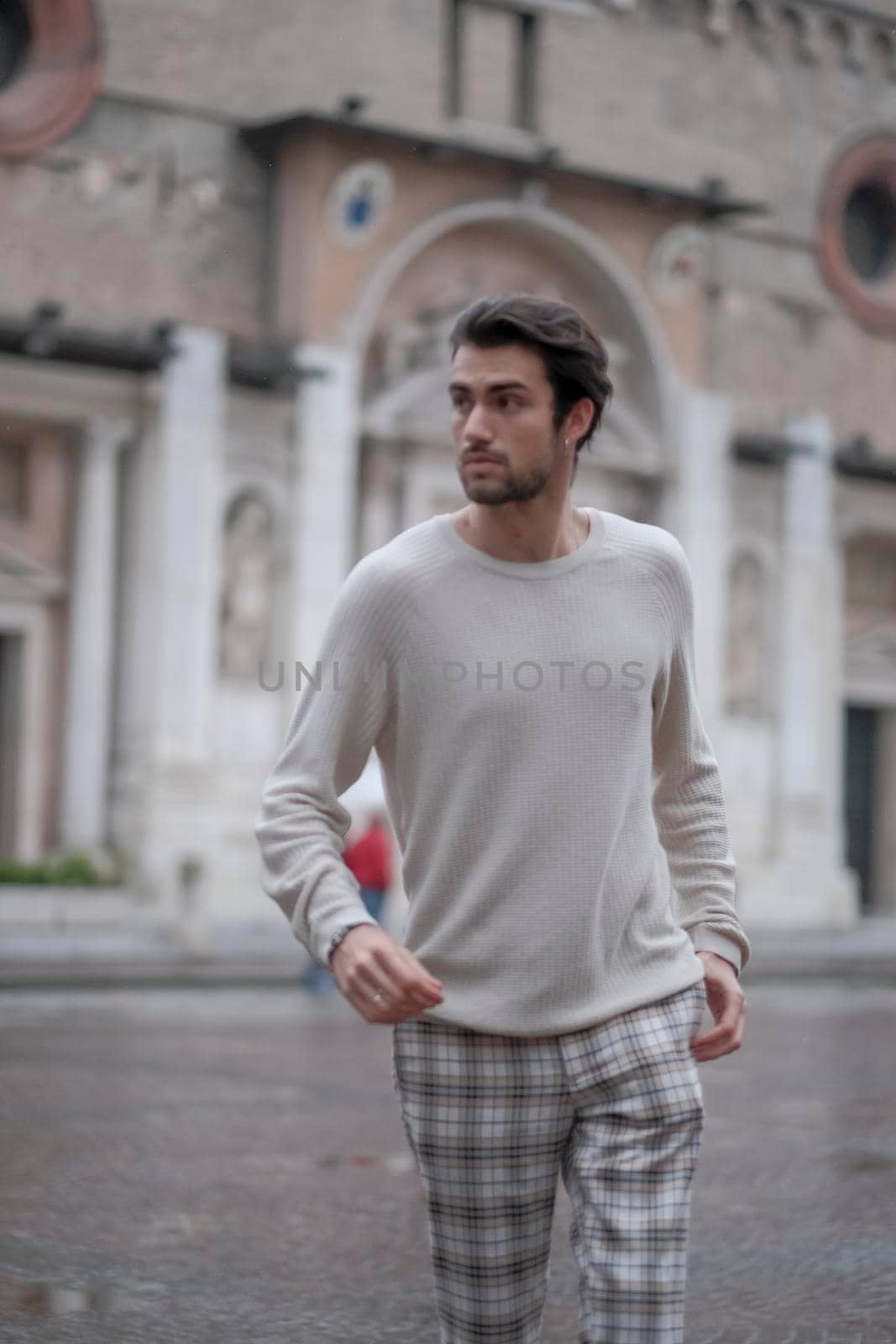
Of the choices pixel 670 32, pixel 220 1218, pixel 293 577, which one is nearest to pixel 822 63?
pixel 670 32

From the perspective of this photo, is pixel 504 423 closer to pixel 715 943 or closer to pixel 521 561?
pixel 521 561

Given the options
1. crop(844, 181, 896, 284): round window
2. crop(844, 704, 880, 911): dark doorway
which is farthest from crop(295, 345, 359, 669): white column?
crop(844, 181, 896, 284): round window

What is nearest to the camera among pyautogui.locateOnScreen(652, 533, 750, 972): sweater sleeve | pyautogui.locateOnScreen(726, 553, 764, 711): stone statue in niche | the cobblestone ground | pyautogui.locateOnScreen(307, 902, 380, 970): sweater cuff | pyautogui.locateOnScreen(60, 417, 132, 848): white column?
pyautogui.locateOnScreen(307, 902, 380, 970): sweater cuff

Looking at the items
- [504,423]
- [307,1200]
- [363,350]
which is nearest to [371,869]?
[363,350]

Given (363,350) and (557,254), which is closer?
(363,350)

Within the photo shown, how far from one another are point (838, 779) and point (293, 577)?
9244 mm

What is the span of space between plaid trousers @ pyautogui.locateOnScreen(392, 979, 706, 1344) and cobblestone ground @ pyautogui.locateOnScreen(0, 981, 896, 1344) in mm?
2566

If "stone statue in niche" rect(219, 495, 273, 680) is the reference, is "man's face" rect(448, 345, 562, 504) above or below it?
below

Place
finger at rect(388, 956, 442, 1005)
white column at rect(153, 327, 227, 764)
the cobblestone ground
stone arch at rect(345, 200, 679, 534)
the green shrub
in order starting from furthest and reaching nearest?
stone arch at rect(345, 200, 679, 534) < white column at rect(153, 327, 227, 764) < the green shrub < the cobblestone ground < finger at rect(388, 956, 442, 1005)

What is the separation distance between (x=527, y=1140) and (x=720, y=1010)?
1.35 feet

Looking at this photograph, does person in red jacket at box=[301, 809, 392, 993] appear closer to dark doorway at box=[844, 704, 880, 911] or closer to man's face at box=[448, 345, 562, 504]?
dark doorway at box=[844, 704, 880, 911]

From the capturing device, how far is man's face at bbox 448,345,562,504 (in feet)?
11.9

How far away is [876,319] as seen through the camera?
116 ft

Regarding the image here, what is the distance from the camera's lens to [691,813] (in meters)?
4.05
